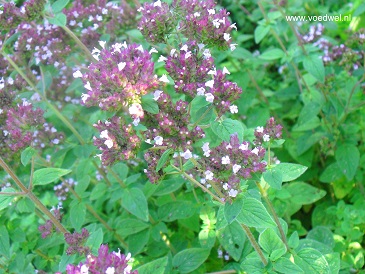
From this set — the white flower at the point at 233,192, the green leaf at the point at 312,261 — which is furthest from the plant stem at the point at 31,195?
the green leaf at the point at 312,261

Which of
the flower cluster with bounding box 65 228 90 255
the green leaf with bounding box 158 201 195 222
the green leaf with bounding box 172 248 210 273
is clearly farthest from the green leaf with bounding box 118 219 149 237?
the flower cluster with bounding box 65 228 90 255

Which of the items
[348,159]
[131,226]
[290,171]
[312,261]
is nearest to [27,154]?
[131,226]

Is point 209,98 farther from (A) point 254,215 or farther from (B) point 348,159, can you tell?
(B) point 348,159

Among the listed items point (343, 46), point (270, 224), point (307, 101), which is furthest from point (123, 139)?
point (343, 46)

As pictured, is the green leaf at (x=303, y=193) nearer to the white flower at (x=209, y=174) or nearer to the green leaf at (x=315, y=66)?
the green leaf at (x=315, y=66)

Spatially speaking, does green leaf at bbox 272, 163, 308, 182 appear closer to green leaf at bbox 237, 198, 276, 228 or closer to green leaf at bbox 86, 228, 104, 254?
green leaf at bbox 237, 198, 276, 228
